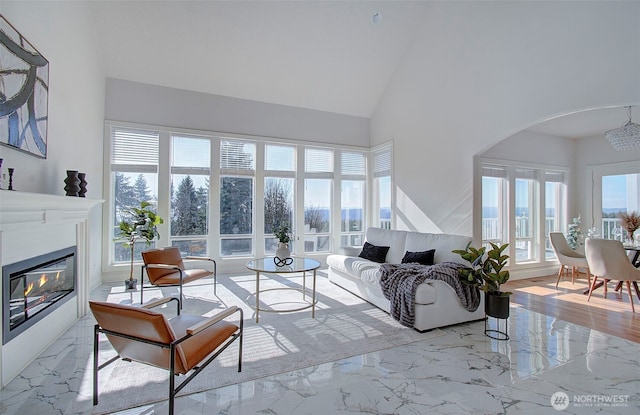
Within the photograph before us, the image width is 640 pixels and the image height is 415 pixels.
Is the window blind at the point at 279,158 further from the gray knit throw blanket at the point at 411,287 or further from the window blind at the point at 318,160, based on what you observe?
the gray knit throw blanket at the point at 411,287

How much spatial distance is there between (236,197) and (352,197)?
106 inches

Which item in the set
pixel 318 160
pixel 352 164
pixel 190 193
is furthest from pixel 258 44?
pixel 352 164

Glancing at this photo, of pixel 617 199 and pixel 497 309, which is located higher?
pixel 617 199

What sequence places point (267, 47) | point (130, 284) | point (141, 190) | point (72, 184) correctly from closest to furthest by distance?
point (72, 184)
point (130, 284)
point (267, 47)
point (141, 190)

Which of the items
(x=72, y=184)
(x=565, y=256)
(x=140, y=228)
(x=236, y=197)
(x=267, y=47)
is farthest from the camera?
(x=236, y=197)

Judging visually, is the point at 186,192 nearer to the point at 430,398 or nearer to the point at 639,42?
the point at 430,398

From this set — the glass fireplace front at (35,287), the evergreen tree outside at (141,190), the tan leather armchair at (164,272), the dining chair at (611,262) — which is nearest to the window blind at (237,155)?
the evergreen tree outside at (141,190)

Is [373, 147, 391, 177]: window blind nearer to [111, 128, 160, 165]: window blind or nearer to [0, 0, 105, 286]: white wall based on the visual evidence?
[111, 128, 160, 165]: window blind

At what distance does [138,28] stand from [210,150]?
2.19m

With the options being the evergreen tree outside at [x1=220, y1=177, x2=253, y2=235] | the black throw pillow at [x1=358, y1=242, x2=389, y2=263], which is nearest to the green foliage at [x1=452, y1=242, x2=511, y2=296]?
the black throw pillow at [x1=358, y1=242, x2=389, y2=263]

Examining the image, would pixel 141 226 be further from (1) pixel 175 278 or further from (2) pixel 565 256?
(2) pixel 565 256

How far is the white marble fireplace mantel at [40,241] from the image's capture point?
7.36 feet

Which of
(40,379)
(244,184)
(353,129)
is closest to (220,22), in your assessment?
(244,184)

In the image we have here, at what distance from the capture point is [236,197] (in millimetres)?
6238
